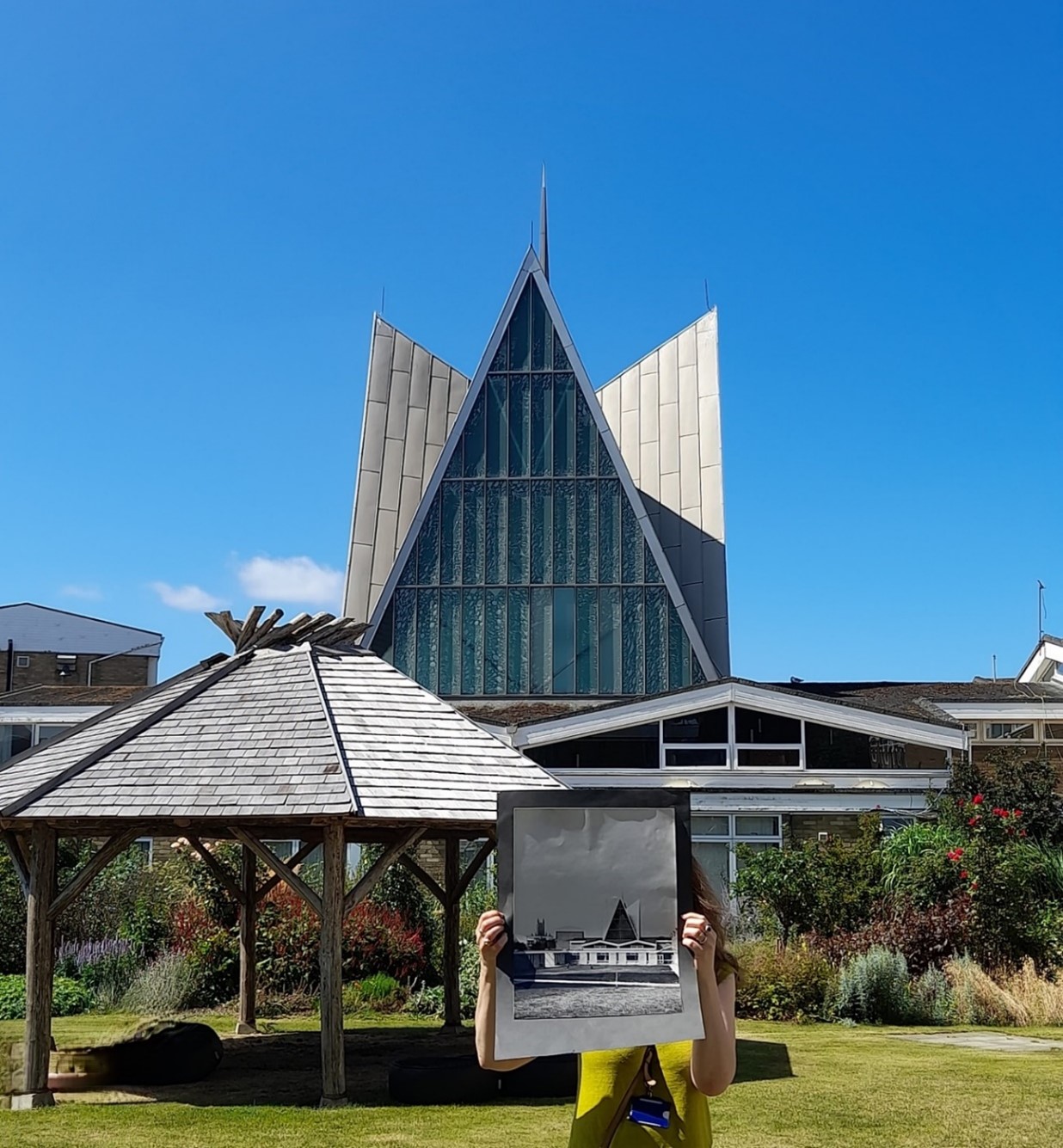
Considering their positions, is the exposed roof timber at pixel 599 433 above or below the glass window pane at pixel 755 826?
above

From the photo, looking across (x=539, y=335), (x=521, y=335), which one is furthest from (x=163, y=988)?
(x=539, y=335)

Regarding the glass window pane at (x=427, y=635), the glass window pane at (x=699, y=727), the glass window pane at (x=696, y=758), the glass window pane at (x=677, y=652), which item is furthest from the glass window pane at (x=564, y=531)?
the glass window pane at (x=696, y=758)

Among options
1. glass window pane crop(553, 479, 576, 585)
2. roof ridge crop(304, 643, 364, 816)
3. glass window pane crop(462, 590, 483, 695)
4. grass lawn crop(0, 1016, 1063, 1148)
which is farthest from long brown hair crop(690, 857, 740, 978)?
glass window pane crop(553, 479, 576, 585)

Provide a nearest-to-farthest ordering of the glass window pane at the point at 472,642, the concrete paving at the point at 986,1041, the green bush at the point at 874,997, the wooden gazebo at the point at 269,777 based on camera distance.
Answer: the wooden gazebo at the point at 269,777 → the concrete paving at the point at 986,1041 → the green bush at the point at 874,997 → the glass window pane at the point at 472,642

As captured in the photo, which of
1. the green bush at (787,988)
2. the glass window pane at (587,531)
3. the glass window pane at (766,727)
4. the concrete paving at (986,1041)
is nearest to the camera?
the concrete paving at (986,1041)

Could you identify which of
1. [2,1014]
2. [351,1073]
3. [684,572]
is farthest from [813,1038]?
[684,572]

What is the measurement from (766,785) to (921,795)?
2897 mm

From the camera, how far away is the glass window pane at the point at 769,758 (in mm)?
27812

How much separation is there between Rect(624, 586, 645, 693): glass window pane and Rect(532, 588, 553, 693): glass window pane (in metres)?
2.09

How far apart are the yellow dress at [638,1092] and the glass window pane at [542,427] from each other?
36.6 m

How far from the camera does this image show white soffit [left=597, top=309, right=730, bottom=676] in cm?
4244

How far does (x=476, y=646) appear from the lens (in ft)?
129

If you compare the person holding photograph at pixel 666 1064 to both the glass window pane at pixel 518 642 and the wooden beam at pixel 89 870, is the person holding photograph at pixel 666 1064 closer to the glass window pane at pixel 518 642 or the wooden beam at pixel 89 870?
the wooden beam at pixel 89 870

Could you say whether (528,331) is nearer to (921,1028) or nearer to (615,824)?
(921,1028)
